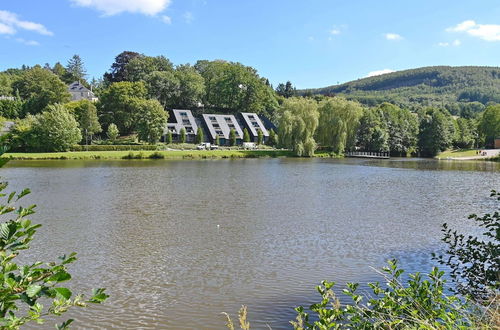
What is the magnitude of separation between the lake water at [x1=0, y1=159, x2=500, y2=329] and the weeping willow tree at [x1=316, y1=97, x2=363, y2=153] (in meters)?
39.1

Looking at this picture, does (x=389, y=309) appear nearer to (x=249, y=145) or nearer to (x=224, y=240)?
(x=224, y=240)

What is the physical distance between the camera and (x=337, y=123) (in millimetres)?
67688

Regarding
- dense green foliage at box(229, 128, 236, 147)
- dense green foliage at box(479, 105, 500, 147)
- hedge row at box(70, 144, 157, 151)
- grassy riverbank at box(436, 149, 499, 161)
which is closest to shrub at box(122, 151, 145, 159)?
hedge row at box(70, 144, 157, 151)

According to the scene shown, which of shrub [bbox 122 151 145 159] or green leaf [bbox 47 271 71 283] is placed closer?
green leaf [bbox 47 271 71 283]

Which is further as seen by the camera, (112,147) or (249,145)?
(249,145)

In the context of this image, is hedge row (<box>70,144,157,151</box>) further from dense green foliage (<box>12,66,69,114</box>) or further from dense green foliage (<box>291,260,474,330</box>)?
dense green foliage (<box>291,260,474,330</box>)

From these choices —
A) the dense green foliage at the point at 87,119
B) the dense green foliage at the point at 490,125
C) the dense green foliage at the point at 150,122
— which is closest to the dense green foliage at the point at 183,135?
the dense green foliage at the point at 150,122

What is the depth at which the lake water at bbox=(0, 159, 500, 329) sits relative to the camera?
9.26 metres

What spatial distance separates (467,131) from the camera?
292ft

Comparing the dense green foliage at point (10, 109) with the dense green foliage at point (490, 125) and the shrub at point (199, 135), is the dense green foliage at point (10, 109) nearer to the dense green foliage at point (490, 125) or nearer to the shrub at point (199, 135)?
the shrub at point (199, 135)

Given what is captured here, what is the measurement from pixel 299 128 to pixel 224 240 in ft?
168

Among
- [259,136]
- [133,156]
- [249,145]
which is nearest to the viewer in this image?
[133,156]

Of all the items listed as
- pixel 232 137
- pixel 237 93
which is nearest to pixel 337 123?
pixel 232 137

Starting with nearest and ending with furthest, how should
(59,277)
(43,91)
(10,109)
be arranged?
(59,277) → (43,91) → (10,109)
